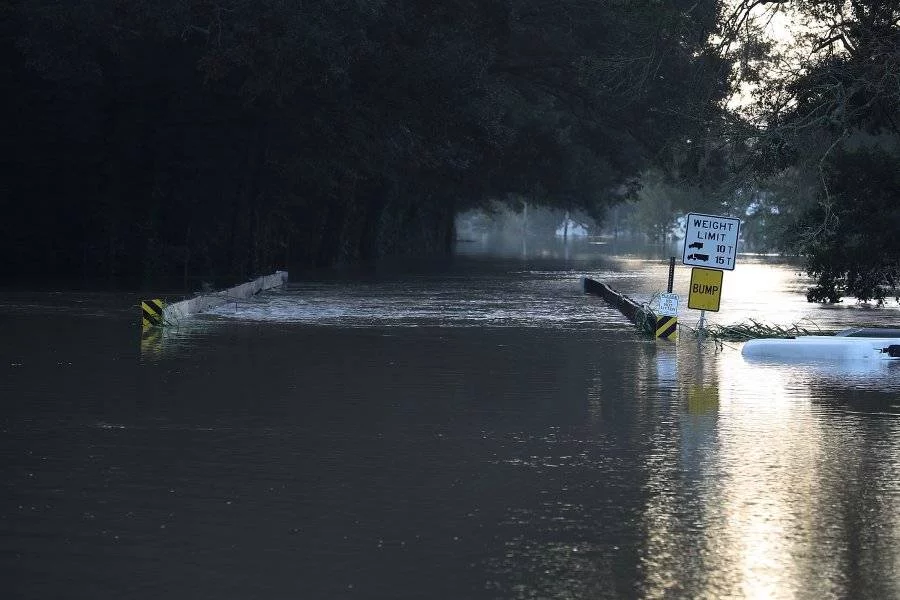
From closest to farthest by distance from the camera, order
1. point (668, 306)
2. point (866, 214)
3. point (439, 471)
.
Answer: point (439, 471), point (668, 306), point (866, 214)

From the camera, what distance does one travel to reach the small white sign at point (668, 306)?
26781 millimetres

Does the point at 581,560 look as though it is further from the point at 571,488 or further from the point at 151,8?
the point at 151,8

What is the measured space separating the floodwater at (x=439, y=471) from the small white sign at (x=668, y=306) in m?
2.51

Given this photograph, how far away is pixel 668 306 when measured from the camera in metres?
27.0

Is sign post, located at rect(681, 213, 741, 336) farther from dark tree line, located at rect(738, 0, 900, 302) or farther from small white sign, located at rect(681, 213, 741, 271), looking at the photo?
dark tree line, located at rect(738, 0, 900, 302)

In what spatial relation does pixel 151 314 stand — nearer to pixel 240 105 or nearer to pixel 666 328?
pixel 666 328

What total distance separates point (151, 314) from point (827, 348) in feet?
37.5

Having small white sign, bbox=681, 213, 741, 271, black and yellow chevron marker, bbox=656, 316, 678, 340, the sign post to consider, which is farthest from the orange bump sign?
black and yellow chevron marker, bbox=656, 316, 678, 340

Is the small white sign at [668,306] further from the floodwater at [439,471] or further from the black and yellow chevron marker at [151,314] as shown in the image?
the black and yellow chevron marker at [151,314]

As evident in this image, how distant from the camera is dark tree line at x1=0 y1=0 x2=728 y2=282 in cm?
4181

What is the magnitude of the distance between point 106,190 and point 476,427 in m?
37.4

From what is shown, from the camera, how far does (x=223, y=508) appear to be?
10031mm

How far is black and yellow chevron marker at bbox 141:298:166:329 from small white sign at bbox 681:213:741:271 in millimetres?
9266

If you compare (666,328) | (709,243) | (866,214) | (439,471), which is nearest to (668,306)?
(666,328)
